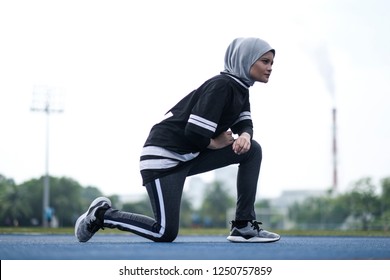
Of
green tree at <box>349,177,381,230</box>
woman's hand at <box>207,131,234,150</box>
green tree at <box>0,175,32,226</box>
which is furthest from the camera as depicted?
green tree at <box>349,177,381,230</box>

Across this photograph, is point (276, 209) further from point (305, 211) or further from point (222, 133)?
point (222, 133)

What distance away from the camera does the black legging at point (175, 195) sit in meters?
4.76

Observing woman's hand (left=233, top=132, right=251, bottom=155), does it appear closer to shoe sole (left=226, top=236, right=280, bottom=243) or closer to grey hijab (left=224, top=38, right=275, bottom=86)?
grey hijab (left=224, top=38, right=275, bottom=86)

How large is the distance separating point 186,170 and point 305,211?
8527 centimetres

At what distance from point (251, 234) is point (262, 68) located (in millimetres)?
1234

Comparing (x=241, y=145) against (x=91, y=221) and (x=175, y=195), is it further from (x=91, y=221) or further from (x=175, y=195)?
(x=91, y=221)

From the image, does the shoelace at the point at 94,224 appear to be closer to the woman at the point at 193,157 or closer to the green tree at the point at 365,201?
the woman at the point at 193,157

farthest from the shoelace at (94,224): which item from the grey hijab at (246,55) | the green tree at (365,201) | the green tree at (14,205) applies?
the green tree at (365,201)

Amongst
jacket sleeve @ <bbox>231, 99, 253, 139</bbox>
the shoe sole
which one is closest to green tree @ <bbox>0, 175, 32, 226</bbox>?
jacket sleeve @ <bbox>231, 99, 253, 139</bbox>

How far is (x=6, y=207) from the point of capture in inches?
2172

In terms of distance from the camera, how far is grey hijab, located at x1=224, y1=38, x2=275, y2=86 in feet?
15.7

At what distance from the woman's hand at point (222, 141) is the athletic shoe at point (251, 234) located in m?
0.62

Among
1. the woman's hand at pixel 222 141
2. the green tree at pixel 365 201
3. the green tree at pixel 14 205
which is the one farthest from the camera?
the green tree at pixel 365 201
